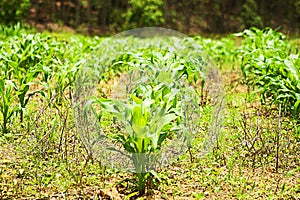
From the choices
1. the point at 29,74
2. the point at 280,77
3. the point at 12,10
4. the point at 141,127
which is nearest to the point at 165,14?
the point at 12,10

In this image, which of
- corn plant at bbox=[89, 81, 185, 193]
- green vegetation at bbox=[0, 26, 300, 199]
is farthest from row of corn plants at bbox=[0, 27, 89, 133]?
corn plant at bbox=[89, 81, 185, 193]

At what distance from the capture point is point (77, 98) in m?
5.27

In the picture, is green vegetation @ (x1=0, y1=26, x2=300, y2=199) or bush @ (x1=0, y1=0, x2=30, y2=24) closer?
green vegetation @ (x1=0, y1=26, x2=300, y2=199)

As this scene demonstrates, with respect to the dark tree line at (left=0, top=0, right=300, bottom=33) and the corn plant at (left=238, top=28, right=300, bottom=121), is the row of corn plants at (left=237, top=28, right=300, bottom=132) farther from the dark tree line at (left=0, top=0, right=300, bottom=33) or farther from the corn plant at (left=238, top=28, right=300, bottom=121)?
the dark tree line at (left=0, top=0, right=300, bottom=33)

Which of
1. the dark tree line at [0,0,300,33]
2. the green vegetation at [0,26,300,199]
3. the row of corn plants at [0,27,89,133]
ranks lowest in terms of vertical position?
the green vegetation at [0,26,300,199]

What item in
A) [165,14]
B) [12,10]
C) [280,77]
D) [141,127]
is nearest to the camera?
[141,127]

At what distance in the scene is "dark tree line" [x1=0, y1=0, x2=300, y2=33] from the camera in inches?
699

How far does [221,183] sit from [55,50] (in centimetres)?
411

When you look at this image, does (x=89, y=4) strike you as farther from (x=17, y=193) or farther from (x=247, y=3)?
(x=17, y=193)

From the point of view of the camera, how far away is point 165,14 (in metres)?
19.6

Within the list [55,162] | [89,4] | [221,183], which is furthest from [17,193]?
[89,4]

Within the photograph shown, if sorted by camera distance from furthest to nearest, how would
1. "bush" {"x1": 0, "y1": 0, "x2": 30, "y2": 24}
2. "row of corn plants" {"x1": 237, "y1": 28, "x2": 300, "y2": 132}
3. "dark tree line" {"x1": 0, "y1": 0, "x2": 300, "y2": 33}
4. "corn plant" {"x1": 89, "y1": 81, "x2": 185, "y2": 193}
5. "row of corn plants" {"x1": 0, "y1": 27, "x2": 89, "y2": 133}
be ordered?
"dark tree line" {"x1": 0, "y1": 0, "x2": 300, "y2": 33}
"bush" {"x1": 0, "y1": 0, "x2": 30, "y2": 24}
"row of corn plants" {"x1": 237, "y1": 28, "x2": 300, "y2": 132}
"row of corn plants" {"x1": 0, "y1": 27, "x2": 89, "y2": 133}
"corn plant" {"x1": 89, "y1": 81, "x2": 185, "y2": 193}

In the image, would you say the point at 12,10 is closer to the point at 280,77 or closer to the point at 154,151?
the point at 280,77

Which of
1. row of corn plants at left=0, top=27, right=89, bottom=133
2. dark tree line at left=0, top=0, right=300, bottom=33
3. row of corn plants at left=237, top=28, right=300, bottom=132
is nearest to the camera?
row of corn plants at left=0, top=27, right=89, bottom=133
